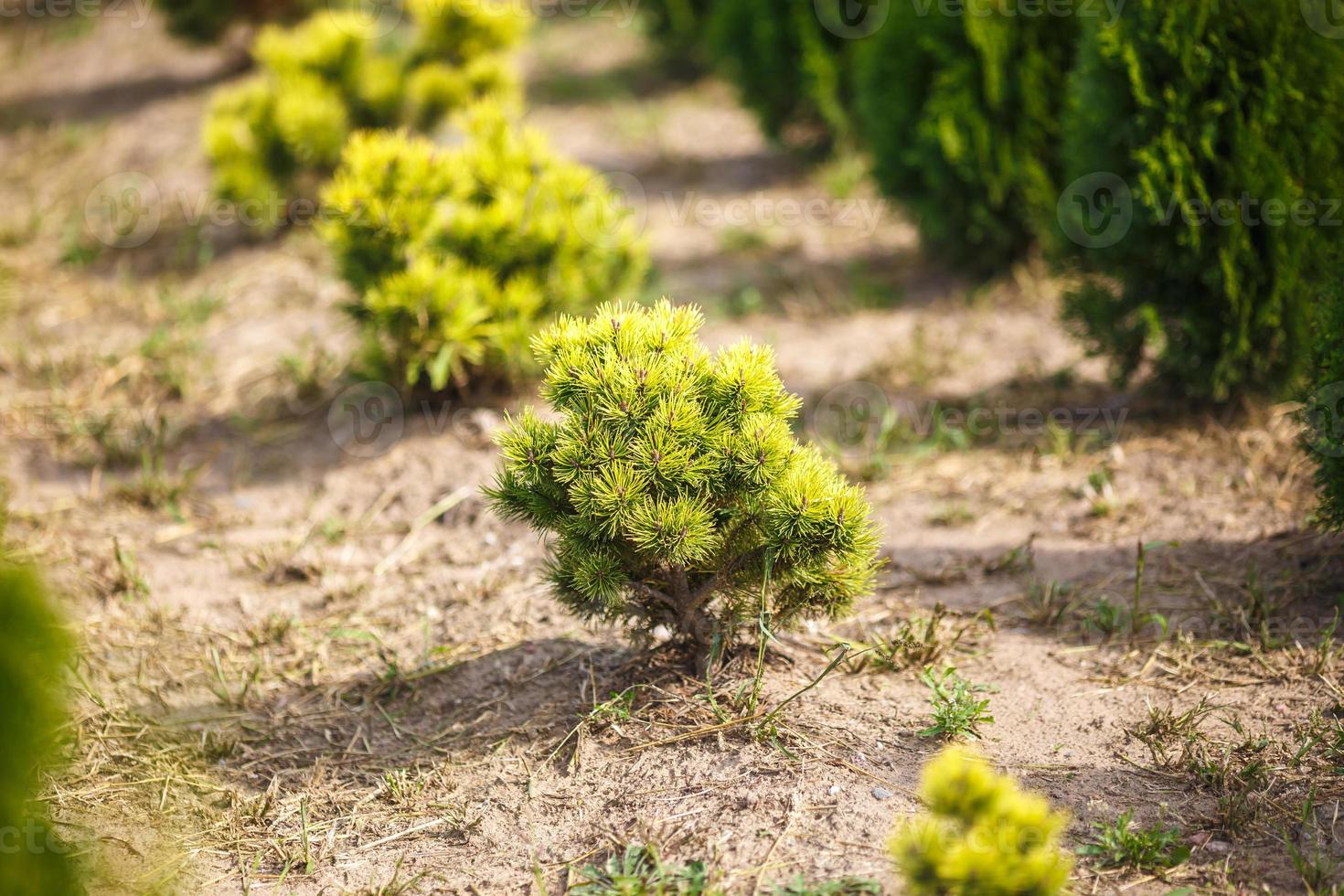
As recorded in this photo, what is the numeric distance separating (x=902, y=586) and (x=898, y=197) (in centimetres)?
288

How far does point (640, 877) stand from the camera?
2238 millimetres

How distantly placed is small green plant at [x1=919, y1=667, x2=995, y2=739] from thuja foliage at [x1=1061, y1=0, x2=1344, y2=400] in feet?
6.31

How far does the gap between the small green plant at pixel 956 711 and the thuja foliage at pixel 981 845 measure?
78cm

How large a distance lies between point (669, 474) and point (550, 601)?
118 centimetres

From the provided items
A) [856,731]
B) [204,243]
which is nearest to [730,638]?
[856,731]

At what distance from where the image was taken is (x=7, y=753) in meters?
1.63

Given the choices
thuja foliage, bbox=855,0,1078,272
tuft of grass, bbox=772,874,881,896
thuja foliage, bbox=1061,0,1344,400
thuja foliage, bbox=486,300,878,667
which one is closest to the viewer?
tuft of grass, bbox=772,874,881,896

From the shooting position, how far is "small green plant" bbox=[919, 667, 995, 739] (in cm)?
261

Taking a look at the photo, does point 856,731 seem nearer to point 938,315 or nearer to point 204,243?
point 938,315

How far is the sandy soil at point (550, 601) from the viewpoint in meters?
2.45

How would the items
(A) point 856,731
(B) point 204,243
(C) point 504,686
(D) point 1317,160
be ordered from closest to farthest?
(A) point 856,731
(C) point 504,686
(D) point 1317,160
(B) point 204,243

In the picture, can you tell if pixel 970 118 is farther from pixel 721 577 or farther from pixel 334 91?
pixel 334 91

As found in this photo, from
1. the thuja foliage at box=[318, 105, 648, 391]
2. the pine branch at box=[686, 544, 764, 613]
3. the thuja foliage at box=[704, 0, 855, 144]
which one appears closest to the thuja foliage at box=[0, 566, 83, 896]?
the pine branch at box=[686, 544, 764, 613]

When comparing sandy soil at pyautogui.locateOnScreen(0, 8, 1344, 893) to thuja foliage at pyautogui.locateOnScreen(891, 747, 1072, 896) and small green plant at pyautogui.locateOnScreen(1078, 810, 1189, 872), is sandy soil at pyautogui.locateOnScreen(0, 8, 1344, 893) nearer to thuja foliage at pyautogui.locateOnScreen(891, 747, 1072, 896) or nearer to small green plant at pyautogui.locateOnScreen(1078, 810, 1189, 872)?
small green plant at pyautogui.locateOnScreen(1078, 810, 1189, 872)
